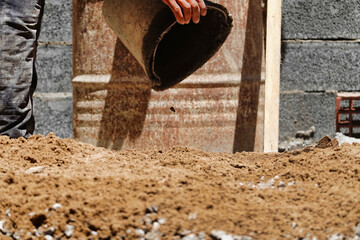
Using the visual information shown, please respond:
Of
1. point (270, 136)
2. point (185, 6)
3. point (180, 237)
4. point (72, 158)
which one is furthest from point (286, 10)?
point (180, 237)

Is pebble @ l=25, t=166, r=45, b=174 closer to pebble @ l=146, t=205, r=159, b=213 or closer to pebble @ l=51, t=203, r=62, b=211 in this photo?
pebble @ l=51, t=203, r=62, b=211

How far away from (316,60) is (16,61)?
1872 millimetres

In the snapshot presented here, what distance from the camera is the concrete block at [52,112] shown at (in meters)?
3.01

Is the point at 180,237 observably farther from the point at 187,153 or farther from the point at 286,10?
the point at 286,10

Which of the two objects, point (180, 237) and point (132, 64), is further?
point (132, 64)

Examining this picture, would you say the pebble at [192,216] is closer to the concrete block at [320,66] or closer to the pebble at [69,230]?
the pebble at [69,230]

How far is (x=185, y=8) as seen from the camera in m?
1.57

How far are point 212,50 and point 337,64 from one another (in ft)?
4.96

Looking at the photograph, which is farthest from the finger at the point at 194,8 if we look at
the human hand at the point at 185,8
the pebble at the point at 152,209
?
the pebble at the point at 152,209

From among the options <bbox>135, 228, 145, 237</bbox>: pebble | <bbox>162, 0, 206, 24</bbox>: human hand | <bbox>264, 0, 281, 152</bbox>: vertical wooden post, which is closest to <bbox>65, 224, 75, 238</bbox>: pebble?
→ <bbox>135, 228, 145, 237</bbox>: pebble

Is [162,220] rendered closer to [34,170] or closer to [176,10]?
[34,170]

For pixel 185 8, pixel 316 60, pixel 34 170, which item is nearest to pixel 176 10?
pixel 185 8

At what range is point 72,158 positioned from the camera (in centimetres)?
152

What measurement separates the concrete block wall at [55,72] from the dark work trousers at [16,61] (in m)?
0.98
